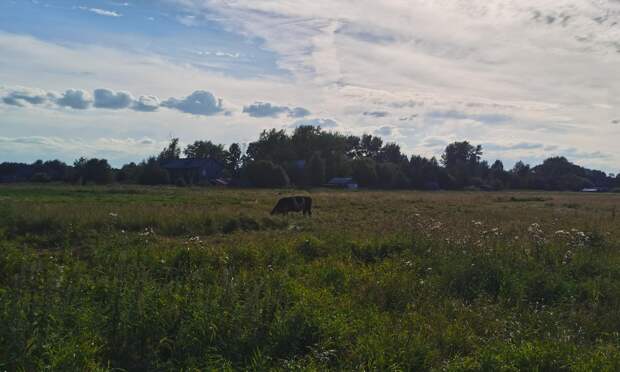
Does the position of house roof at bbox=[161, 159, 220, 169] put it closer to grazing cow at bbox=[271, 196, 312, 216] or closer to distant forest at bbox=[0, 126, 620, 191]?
distant forest at bbox=[0, 126, 620, 191]

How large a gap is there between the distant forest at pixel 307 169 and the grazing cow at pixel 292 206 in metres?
50.4

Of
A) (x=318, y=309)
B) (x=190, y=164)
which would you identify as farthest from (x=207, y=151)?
(x=318, y=309)

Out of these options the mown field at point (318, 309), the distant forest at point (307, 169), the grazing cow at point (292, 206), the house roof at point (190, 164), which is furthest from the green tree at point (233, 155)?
the mown field at point (318, 309)

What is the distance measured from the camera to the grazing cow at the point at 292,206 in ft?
78.0

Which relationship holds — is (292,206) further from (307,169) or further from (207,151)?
(207,151)

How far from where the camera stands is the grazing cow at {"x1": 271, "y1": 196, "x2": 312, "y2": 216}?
78.0ft

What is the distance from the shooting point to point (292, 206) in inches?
945

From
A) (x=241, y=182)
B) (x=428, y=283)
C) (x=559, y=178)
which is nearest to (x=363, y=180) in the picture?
(x=241, y=182)

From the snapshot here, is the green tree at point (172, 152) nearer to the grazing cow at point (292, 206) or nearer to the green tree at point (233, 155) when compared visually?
the green tree at point (233, 155)

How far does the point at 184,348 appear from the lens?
18.6 feet

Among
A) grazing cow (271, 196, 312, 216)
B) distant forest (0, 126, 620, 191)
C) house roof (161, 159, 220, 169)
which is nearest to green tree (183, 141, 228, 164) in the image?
distant forest (0, 126, 620, 191)

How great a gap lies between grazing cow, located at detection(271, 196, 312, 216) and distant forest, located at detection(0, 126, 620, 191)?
50.4m

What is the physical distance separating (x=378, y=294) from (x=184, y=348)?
3351 mm

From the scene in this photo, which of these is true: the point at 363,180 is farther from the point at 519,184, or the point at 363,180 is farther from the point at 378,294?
the point at 378,294
